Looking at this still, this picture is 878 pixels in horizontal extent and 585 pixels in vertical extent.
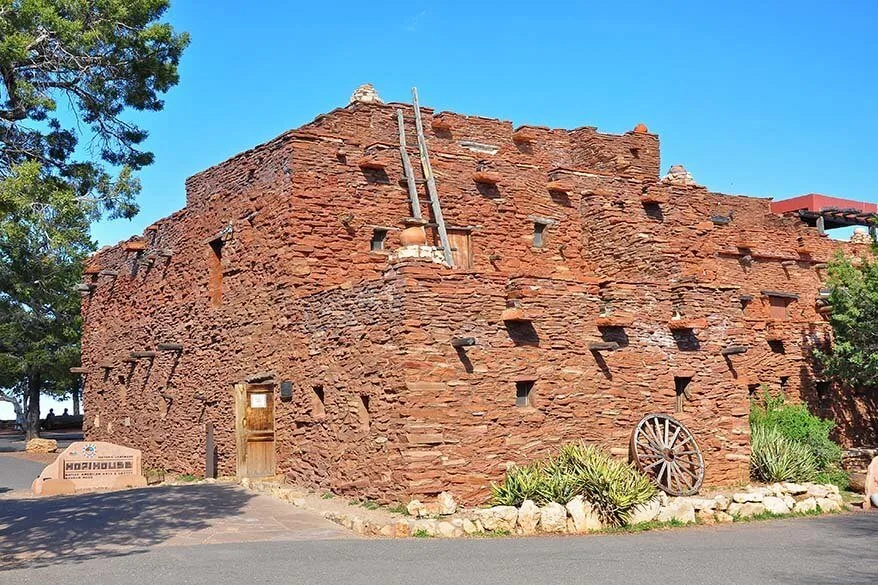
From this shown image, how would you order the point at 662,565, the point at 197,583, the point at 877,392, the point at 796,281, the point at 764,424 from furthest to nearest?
the point at 796,281
the point at 877,392
the point at 764,424
the point at 662,565
the point at 197,583

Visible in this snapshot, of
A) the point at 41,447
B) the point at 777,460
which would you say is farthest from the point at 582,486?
the point at 41,447

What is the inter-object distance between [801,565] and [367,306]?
7.62 metres

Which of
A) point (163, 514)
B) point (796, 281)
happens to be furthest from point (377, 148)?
point (796, 281)

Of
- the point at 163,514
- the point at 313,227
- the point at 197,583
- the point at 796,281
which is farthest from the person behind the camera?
the point at 796,281

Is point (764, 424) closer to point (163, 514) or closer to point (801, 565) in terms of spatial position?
point (801, 565)

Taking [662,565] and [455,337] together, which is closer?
[662,565]

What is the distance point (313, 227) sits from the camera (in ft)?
59.1

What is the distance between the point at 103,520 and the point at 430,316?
19.2 feet

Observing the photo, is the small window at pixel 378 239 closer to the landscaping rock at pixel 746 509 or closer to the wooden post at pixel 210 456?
the wooden post at pixel 210 456

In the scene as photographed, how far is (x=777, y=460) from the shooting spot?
18703 millimetres

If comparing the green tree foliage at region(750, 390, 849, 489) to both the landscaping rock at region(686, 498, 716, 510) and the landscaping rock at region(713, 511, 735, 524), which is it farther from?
the landscaping rock at region(686, 498, 716, 510)

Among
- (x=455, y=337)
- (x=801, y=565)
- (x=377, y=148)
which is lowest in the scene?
(x=801, y=565)

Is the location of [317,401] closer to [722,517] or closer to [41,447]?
[722,517]

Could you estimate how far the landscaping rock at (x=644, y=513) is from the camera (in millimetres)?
14438
